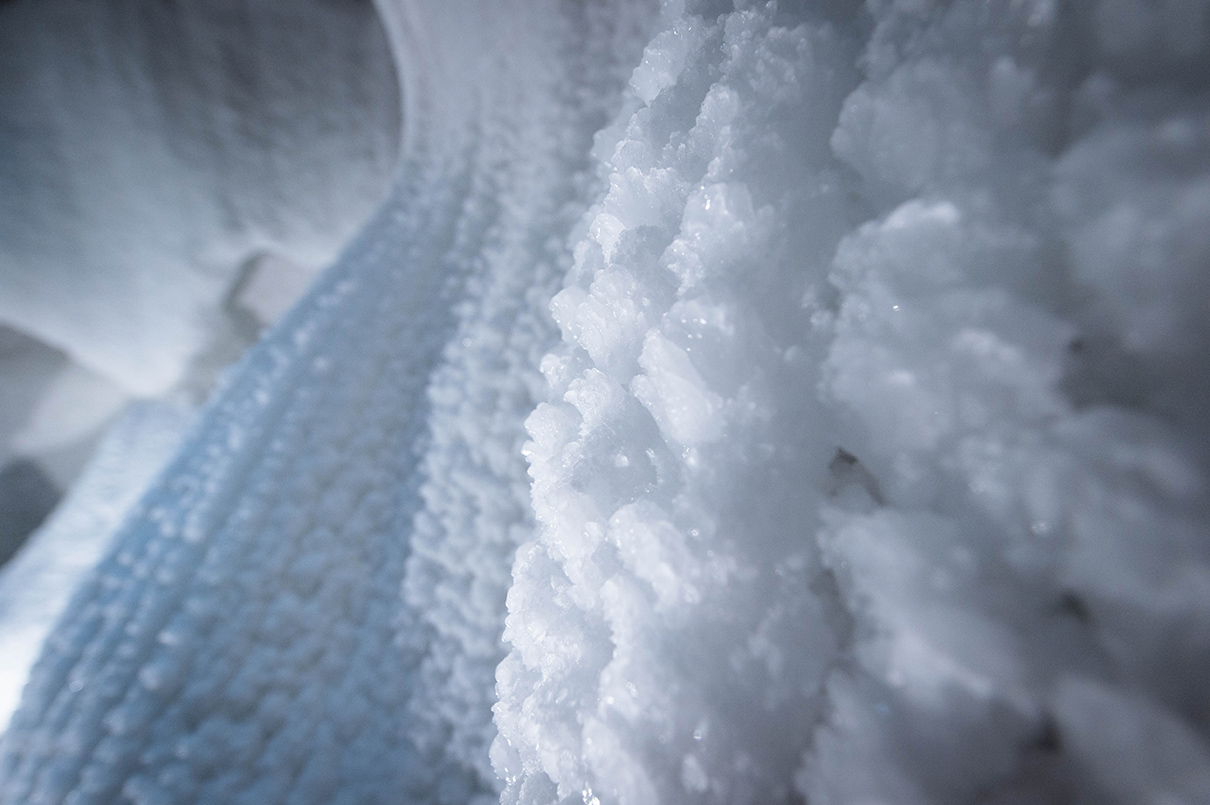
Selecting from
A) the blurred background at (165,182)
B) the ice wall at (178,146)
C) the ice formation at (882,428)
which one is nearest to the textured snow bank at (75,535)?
the blurred background at (165,182)

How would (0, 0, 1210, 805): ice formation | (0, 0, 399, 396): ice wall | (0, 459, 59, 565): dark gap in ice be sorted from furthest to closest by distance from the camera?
1. (0, 459, 59, 565): dark gap in ice
2. (0, 0, 399, 396): ice wall
3. (0, 0, 1210, 805): ice formation

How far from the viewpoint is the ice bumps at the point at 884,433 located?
100 mm

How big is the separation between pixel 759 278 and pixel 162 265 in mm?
969

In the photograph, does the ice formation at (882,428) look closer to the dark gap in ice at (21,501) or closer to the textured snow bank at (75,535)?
the textured snow bank at (75,535)

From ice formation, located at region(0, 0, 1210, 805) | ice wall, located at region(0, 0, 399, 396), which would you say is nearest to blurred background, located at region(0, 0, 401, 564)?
ice wall, located at region(0, 0, 399, 396)

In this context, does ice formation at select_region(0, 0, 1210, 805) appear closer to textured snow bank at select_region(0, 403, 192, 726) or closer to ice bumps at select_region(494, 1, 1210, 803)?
ice bumps at select_region(494, 1, 1210, 803)

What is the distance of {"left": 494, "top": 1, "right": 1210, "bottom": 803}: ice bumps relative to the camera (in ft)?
0.33

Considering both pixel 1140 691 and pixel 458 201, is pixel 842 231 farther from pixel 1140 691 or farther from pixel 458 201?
pixel 458 201

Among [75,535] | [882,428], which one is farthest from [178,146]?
[882,428]

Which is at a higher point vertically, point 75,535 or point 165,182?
point 165,182

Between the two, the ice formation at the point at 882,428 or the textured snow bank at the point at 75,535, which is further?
the textured snow bank at the point at 75,535

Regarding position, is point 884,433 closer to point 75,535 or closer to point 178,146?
point 178,146

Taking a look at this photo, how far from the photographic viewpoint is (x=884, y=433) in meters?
0.13

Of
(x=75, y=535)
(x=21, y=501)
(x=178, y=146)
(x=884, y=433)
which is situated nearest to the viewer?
(x=884, y=433)
